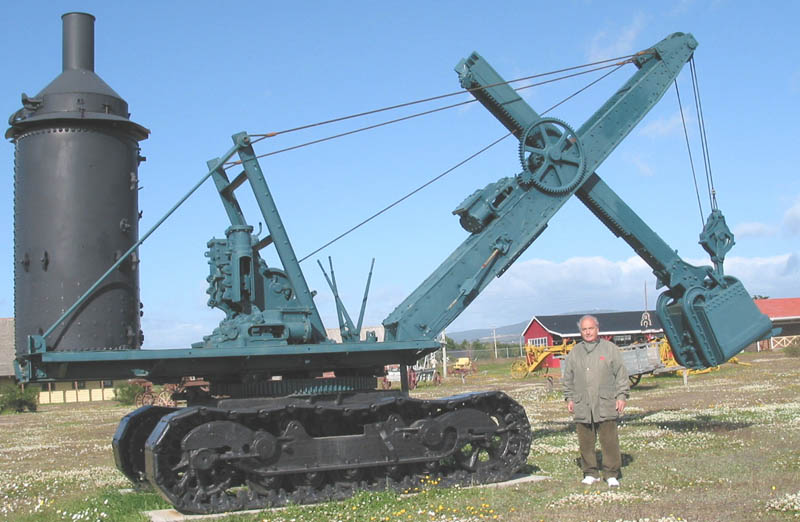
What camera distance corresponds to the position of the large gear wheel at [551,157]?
41.2ft

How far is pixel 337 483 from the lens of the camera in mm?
10117

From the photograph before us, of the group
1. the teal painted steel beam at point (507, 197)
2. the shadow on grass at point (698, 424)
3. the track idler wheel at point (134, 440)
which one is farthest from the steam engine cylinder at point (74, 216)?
the shadow on grass at point (698, 424)

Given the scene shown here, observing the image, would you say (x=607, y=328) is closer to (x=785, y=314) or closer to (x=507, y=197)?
→ (x=785, y=314)

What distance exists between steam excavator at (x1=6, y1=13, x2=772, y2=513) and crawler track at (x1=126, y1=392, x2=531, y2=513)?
0.06 ft

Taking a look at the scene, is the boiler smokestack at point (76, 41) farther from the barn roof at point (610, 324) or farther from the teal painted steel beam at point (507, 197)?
the barn roof at point (610, 324)

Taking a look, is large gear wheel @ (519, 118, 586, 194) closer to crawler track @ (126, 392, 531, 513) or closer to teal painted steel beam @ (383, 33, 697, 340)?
teal painted steel beam @ (383, 33, 697, 340)

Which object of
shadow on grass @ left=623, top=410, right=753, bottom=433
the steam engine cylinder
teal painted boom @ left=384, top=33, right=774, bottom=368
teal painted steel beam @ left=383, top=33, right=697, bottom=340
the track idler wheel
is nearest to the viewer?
the steam engine cylinder

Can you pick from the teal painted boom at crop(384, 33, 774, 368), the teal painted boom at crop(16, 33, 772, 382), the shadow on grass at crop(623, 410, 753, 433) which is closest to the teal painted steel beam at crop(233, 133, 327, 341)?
the teal painted boom at crop(16, 33, 772, 382)

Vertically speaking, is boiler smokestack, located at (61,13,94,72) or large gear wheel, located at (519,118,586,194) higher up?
boiler smokestack, located at (61,13,94,72)

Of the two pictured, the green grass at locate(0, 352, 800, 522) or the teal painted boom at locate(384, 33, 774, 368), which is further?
the teal painted boom at locate(384, 33, 774, 368)

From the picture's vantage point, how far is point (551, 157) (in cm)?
1261

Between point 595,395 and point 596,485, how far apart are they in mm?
1077

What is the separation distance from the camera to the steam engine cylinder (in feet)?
33.7

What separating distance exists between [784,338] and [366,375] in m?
67.4
